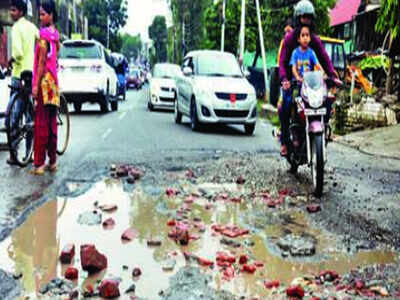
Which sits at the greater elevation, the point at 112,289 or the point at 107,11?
the point at 107,11

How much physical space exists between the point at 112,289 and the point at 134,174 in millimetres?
4076

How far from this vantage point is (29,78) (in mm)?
8266

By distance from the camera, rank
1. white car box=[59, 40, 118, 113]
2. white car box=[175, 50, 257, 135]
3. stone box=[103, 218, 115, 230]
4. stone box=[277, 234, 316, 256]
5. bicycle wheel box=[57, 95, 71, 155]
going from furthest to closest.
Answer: white car box=[59, 40, 118, 113], white car box=[175, 50, 257, 135], bicycle wheel box=[57, 95, 71, 155], stone box=[103, 218, 115, 230], stone box=[277, 234, 316, 256]

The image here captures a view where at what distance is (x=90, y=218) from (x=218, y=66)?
1010 centimetres

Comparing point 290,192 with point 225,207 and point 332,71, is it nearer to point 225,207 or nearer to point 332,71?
point 225,207

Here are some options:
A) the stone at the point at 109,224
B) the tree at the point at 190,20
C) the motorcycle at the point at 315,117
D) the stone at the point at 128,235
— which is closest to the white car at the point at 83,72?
the motorcycle at the point at 315,117

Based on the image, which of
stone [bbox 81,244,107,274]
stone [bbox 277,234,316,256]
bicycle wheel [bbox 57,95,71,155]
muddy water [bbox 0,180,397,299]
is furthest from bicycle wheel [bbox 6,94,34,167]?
stone [bbox 277,234,316,256]

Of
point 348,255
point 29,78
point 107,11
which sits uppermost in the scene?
point 107,11

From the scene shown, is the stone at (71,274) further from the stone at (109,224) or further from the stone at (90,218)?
the stone at (90,218)

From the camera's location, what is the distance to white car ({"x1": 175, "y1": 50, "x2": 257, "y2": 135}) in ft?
45.9

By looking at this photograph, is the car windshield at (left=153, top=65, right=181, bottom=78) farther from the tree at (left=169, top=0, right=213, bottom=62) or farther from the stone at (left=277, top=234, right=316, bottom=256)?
the tree at (left=169, top=0, right=213, bottom=62)

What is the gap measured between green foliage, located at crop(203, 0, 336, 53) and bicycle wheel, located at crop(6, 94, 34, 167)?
30053 mm

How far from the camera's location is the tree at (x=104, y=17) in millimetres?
84500

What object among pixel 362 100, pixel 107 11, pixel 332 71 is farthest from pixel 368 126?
pixel 107 11
